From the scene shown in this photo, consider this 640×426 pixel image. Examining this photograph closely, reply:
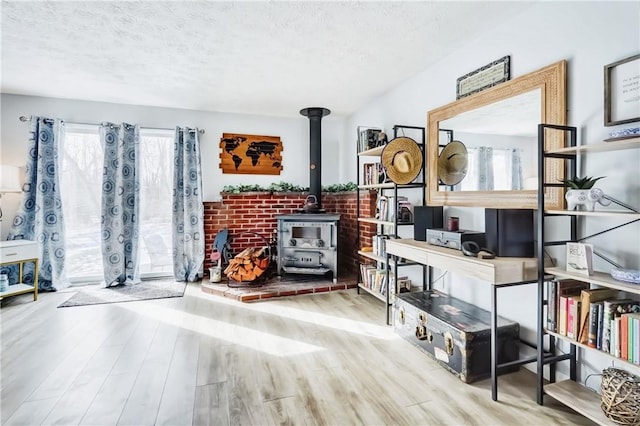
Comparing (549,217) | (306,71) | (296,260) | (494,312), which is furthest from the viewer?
(296,260)

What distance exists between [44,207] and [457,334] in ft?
15.3

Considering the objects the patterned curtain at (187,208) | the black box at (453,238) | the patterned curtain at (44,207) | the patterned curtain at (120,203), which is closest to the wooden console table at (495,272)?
the black box at (453,238)

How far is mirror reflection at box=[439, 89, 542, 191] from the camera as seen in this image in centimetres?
204

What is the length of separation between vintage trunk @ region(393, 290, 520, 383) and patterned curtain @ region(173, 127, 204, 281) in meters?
3.01

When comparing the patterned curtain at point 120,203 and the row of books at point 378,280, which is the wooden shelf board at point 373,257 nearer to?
the row of books at point 378,280

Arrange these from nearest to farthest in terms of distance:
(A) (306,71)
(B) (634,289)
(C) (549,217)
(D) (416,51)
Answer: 1. (B) (634,289)
2. (C) (549,217)
3. (D) (416,51)
4. (A) (306,71)

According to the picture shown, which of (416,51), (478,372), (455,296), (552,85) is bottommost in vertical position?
(478,372)

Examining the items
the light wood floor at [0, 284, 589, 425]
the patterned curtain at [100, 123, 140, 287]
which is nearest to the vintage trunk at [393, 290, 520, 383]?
the light wood floor at [0, 284, 589, 425]

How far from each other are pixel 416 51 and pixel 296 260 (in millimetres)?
2694

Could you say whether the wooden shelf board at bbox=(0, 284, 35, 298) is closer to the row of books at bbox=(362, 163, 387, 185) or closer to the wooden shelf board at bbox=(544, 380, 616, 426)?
the row of books at bbox=(362, 163, 387, 185)

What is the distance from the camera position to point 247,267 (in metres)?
3.86

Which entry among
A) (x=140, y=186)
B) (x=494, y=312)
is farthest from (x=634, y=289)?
(x=140, y=186)

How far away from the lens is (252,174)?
476cm

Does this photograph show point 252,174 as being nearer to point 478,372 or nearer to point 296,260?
point 296,260
